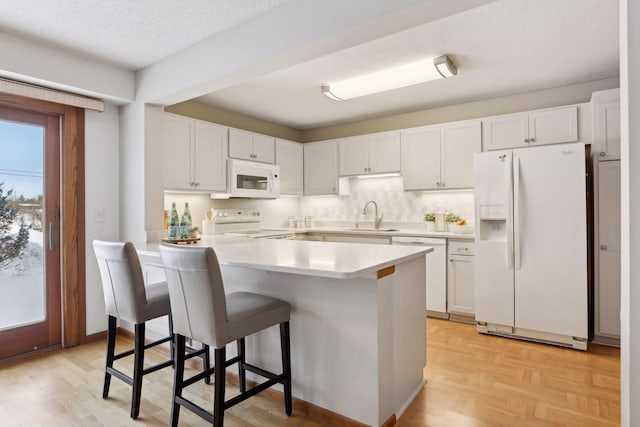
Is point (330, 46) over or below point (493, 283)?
over

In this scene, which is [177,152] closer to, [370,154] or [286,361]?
[370,154]

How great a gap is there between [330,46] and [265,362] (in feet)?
6.34

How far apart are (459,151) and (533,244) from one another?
1292 millimetres

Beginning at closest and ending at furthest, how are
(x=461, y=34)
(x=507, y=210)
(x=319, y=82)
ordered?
(x=461, y=34) < (x=507, y=210) < (x=319, y=82)

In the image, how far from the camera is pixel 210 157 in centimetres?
391

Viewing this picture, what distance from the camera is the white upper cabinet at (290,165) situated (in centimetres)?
484

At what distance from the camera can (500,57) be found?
2.89 m

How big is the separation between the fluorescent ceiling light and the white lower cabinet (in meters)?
1.67

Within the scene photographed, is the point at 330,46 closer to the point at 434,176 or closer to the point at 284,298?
the point at 284,298

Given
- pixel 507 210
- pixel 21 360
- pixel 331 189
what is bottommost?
pixel 21 360

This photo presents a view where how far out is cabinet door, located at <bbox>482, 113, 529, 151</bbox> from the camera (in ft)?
11.8

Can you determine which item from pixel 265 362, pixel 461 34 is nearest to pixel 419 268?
pixel 265 362

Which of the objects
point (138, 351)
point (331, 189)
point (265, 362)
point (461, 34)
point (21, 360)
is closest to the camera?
point (138, 351)

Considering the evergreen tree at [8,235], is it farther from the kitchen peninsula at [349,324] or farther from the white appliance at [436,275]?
the white appliance at [436,275]
